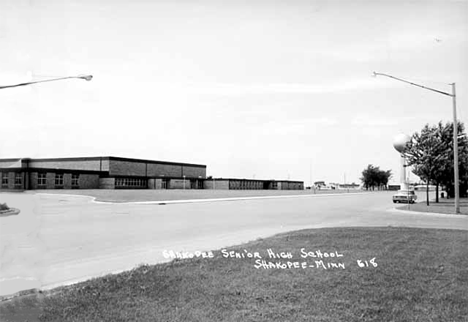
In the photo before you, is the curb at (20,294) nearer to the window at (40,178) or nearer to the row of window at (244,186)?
the window at (40,178)

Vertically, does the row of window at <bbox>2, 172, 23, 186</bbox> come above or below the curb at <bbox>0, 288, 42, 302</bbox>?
above

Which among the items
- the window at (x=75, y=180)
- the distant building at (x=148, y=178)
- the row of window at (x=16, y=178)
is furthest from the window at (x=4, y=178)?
the window at (x=75, y=180)

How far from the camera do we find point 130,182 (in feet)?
173

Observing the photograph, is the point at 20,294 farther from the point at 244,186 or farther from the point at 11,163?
the point at 244,186

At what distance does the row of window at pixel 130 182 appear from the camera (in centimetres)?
4891

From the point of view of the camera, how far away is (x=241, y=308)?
348 cm

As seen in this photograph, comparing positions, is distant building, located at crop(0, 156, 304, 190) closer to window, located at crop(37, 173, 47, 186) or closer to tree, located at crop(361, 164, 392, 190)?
tree, located at crop(361, 164, 392, 190)

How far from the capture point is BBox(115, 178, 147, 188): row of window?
160 feet

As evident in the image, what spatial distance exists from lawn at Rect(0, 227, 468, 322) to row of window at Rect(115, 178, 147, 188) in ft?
149

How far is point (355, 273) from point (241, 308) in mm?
1474

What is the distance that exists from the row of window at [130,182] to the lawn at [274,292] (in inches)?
1793

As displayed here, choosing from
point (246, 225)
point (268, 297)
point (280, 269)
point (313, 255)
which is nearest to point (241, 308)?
point (268, 297)

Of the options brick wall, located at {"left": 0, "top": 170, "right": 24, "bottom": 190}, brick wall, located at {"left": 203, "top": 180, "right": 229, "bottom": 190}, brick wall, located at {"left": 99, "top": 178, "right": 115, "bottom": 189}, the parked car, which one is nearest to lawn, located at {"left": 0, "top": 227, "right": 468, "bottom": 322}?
brick wall, located at {"left": 0, "top": 170, "right": 24, "bottom": 190}

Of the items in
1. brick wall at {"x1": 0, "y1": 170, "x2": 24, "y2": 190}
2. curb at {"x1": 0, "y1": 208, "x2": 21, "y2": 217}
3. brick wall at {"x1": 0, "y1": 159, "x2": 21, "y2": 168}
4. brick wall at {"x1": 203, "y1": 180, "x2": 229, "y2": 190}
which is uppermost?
brick wall at {"x1": 0, "y1": 159, "x2": 21, "y2": 168}
